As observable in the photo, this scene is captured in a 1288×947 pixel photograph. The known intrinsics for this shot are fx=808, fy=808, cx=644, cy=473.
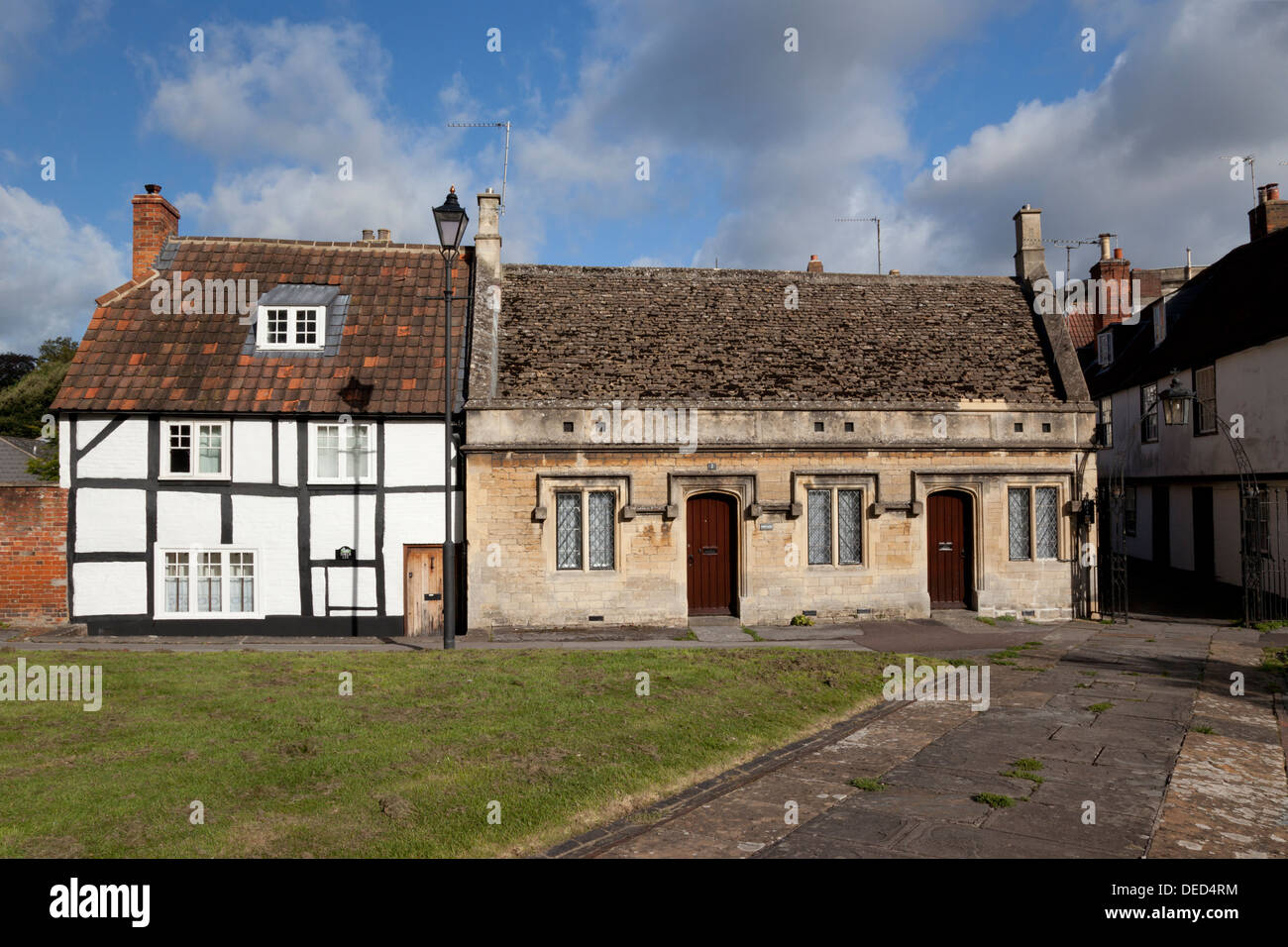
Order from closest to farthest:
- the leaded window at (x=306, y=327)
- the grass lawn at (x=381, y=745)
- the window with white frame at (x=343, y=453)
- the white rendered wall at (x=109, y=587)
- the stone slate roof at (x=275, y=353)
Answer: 1. the grass lawn at (x=381, y=745)
2. the white rendered wall at (x=109, y=587)
3. the stone slate roof at (x=275, y=353)
4. the window with white frame at (x=343, y=453)
5. the leaded window at (x=306, y=327)

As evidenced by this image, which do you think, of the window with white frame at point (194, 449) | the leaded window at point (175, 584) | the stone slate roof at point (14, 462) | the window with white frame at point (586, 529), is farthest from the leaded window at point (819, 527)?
the stone slate roof at point (14, 462)

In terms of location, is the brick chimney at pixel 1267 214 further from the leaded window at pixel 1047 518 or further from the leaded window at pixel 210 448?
the leaded window at pixel 210 448

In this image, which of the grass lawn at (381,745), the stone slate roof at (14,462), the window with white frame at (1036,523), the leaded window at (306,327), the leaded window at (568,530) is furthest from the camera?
the stone slate roof at (14,462)

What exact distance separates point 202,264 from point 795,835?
2032 cm

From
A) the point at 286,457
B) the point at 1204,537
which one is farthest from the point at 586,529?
the point at 1204,537

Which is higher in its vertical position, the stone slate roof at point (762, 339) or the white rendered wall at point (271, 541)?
the stone slate roof at point (762, 339)

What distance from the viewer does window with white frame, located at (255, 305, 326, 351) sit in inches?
760

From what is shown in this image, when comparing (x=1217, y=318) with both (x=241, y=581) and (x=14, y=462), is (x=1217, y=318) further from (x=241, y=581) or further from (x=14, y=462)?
(x=14, y=462)

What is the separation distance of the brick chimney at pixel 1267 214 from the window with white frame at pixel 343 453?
1140 inches

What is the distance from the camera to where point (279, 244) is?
21.4 meters

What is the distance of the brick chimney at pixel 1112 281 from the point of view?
36344mm

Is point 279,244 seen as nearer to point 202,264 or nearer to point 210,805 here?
point 202,264

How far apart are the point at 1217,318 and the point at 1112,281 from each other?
1332 centimetres

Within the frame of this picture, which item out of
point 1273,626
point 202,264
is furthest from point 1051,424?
point 202,264
